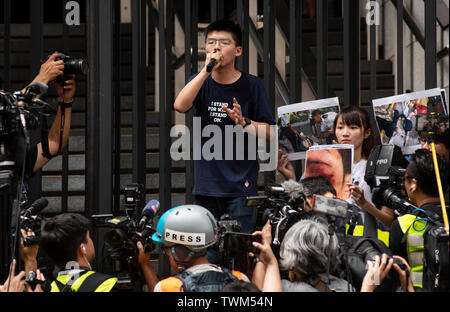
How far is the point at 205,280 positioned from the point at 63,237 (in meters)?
0.81

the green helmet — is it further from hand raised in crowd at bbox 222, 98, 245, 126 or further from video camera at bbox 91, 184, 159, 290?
hand raised in crowd at bbox 222, 98, 245, 126

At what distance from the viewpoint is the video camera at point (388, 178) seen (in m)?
3.34

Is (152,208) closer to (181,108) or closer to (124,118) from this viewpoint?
(181,108)

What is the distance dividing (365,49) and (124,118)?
263 centimetres

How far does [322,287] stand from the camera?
9.89 ft

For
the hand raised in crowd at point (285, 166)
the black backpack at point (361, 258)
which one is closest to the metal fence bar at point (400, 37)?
the hand raised in crowd at point (285, 166)

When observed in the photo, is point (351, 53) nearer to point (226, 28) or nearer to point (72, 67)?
point (226, 28)

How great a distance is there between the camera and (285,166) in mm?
4180

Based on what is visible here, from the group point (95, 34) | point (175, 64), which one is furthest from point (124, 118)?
point (95, 34)

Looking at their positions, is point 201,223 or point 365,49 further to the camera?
point 365,49

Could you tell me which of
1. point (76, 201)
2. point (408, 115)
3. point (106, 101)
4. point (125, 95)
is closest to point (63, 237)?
point (106, 101)

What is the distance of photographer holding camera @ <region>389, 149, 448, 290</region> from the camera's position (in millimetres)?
3273

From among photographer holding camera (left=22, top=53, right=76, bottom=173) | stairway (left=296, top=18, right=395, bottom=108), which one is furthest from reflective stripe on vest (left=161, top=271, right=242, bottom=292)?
stairway (left=296, top=18, right=395, bottom=108)

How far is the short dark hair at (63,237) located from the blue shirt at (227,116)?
793mm
